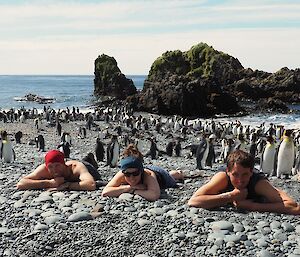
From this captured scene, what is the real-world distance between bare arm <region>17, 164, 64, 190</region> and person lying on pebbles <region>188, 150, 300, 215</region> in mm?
2065

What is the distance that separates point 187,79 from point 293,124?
1349cm

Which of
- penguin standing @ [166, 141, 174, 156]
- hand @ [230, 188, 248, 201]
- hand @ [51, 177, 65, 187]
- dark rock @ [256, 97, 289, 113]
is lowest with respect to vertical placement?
dark rock @ [256, 97, 289, 113]

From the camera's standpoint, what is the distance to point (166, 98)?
40.6 metres

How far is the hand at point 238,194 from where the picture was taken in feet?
16.8

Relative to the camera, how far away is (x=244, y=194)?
5172 millimetres

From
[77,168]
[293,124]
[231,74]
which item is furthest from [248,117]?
[77,168]

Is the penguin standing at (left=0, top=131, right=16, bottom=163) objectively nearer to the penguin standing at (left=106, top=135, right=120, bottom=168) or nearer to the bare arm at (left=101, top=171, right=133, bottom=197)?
the penguin standing at (left=106, top=135, right=120, bottom=168)

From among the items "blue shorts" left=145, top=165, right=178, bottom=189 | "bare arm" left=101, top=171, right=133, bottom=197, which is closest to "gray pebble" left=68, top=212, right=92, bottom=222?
"bare arm" left=101, top=171, right=133, bottom=197

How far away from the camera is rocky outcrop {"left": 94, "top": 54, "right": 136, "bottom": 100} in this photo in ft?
191

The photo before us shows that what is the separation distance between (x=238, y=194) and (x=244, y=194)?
0.24ft

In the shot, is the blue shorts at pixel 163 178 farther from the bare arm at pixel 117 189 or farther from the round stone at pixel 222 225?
Result: the round stone at pixel 222 225

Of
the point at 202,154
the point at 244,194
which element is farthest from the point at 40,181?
the point at 202,154

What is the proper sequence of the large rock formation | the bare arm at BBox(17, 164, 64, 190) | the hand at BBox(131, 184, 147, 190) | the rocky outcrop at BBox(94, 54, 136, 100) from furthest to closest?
the rocky outcrop at BBox(94, 54, 136, 100)
the large rock formation
the bare arm at BBox(17, 164, 64, 190)
the hand at BBox(131, 184, 147, 190)

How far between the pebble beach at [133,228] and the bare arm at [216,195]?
104 millimetres
